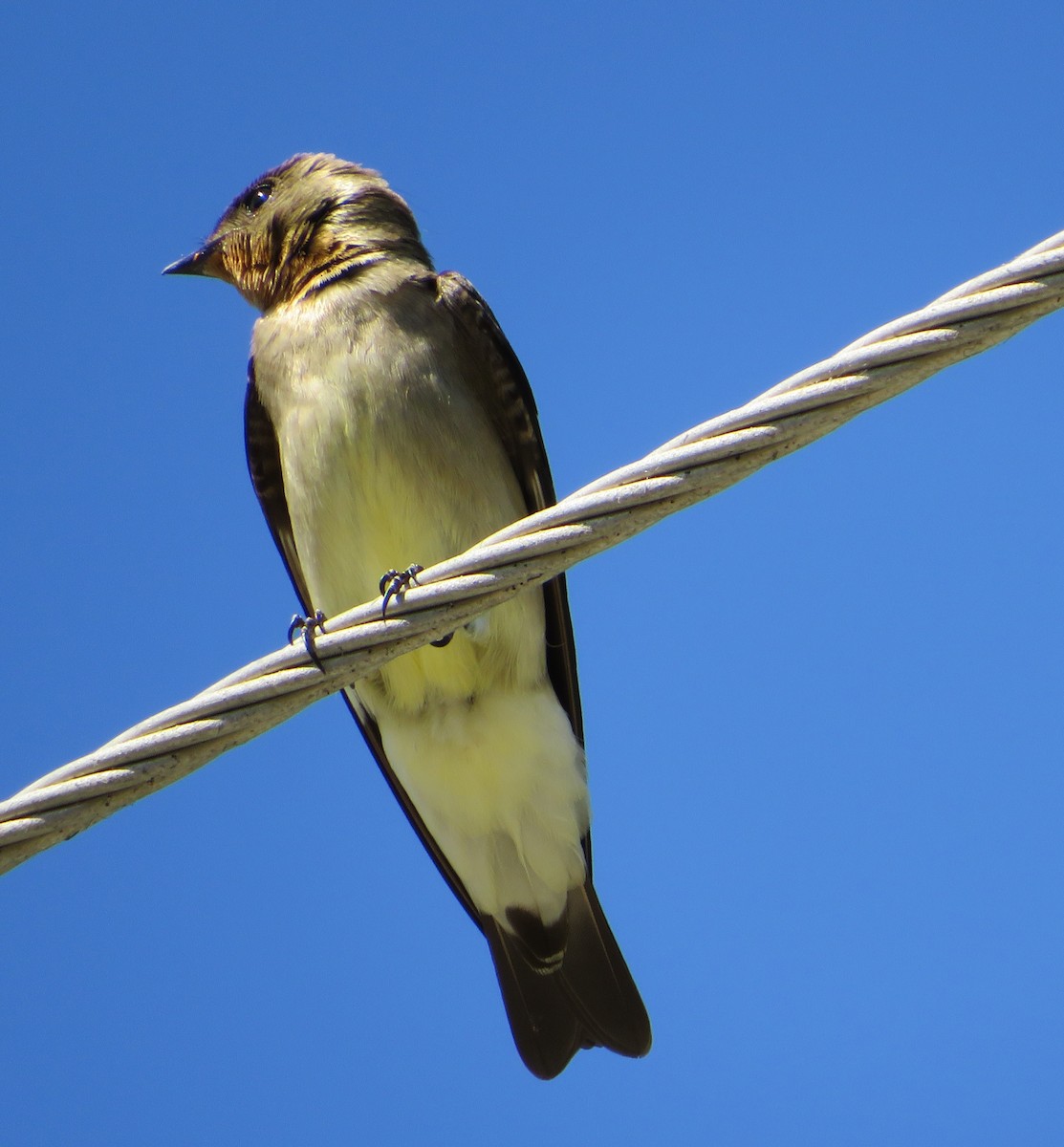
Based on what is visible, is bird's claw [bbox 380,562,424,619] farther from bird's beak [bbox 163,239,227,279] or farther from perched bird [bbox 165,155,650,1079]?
bird's beak [bbox 163,239,227,279]

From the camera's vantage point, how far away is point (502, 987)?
5855mm

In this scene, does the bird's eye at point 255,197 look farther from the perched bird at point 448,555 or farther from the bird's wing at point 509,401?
the bird's wing at point 509,401

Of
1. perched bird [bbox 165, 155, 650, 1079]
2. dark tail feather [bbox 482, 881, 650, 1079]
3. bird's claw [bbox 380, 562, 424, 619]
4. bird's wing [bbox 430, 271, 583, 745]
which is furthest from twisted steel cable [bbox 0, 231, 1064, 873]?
dark tail feather [bbox 482, 881, 650, 1079]

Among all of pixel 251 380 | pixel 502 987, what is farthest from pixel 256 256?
pixel 502 987

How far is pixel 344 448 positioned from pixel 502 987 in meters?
2.14

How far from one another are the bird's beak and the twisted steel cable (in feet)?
13.6

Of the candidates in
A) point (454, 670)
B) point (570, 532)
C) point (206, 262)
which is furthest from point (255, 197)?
point (570, 532)

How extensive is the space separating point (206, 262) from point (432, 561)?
95.3 inches

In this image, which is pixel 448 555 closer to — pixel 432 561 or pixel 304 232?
pixel 432 561

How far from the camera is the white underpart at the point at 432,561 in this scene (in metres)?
5.35

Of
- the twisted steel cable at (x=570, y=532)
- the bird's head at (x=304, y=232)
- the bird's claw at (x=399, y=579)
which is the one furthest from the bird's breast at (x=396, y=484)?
the twisted steel cable at (x=570, y=532)

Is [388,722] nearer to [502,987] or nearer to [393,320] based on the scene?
[502,987]

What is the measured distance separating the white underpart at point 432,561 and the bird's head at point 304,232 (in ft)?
1.30

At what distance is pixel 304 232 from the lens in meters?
6.49
